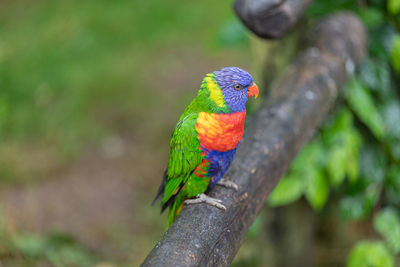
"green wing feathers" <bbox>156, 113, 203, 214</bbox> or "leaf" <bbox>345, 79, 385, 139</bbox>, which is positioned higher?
"green wing feathers" <bbox>156, 113, 203, 214</bbox>

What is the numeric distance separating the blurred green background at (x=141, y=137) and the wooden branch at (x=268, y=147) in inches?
8.6

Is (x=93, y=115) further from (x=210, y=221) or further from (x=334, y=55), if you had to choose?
(x=210, y=221)

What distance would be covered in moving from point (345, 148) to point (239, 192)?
35.1 inches

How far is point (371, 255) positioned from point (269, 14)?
140cm

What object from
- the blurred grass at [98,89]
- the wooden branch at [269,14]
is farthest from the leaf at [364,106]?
the blurred grass at [98,89]

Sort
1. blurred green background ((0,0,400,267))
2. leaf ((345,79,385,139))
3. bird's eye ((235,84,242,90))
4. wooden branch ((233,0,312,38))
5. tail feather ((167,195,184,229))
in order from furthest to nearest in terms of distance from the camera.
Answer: blurred green background ((0,0,400,267)) < leaf ((345,79,385,139)) < wooden branch ((233,0,312,38)) < tail feather ((167,195,184,229)) < bird's eye ((235,84,242,90))

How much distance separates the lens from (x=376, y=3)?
252 cm

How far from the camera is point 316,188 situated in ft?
7.20

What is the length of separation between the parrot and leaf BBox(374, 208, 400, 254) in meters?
1.18

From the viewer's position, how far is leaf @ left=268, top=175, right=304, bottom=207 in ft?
7.11

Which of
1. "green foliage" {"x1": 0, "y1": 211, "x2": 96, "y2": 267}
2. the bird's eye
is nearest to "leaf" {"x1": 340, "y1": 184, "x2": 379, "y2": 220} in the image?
the bird's eye

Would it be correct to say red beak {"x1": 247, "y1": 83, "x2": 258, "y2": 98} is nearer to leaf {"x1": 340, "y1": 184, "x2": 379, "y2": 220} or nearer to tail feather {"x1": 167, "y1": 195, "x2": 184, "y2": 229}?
tail feather {"x1": 167, "y1": 195, "x2": 184, "y2": 229}

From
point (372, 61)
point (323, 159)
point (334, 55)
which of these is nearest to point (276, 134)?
point (323, 159)

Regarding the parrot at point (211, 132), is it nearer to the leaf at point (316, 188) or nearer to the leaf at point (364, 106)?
the leaf at point (316, 188)
